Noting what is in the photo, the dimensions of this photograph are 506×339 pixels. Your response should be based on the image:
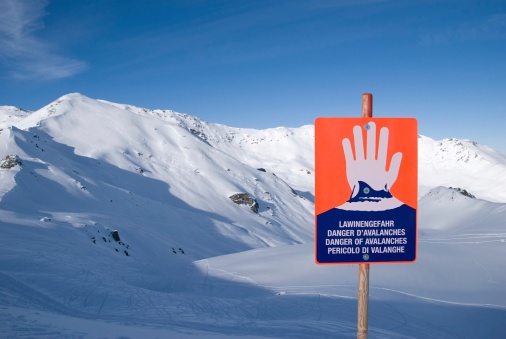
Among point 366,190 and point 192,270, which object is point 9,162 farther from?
point 366,190

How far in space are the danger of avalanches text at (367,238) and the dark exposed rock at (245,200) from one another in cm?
5698

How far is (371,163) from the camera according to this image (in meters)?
3.20

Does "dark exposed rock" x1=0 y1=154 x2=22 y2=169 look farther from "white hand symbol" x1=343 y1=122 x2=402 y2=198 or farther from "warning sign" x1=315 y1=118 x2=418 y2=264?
"white hand symbol" x1=343 y1=122 x2=402 y2=198

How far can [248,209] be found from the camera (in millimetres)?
59594

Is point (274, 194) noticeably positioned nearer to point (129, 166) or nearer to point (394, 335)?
point (129, 166)

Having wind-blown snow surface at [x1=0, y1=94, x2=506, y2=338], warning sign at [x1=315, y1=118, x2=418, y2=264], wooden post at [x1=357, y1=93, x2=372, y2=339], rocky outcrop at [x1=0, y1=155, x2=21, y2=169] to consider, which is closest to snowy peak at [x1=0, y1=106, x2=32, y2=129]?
wind-blown snow surface at [x1=0, y1=94, x2=506, y2=338]

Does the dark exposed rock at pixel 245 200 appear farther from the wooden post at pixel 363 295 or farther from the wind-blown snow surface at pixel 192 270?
the wooden post at pixel 363 295

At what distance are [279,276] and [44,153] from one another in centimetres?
4307

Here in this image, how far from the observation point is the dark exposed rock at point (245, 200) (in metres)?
60.3

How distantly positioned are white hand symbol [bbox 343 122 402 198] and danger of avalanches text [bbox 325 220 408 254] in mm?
335

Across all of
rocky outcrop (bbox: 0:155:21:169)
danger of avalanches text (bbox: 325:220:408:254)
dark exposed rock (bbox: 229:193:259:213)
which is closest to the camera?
danger of avalanches text (bbox: 325:220:408:254)

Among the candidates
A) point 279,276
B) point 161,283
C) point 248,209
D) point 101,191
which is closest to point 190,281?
point 161,283

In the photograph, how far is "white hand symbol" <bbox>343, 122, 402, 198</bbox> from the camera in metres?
3.17

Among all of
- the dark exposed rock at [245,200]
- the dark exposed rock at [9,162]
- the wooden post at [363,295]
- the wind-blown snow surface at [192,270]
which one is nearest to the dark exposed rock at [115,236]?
the wind-blown snow surface at [192,270]
